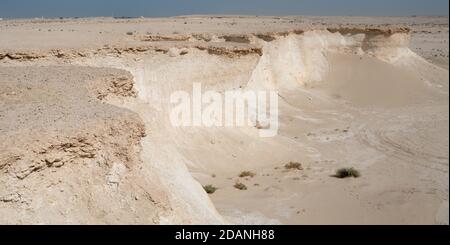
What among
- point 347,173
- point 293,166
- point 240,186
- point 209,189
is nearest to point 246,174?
point 240,186

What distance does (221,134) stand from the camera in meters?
14.3

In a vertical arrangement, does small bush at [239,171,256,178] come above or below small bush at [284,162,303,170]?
below

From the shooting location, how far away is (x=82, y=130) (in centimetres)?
591

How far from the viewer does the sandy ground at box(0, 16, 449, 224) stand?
579 centimetres

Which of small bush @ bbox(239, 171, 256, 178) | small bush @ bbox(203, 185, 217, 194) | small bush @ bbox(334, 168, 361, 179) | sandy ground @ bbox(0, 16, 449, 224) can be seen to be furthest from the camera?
small bush @ bbox(334, 168, 361, 179)

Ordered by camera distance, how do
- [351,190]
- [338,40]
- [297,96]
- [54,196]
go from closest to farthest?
[54,196] → [351,190] → [297,96] → [338,40]

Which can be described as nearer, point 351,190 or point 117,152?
point 117,152

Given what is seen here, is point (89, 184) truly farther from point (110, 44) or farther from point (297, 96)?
point (297, 96)

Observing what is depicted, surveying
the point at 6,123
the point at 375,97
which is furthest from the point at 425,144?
the point at 6,123

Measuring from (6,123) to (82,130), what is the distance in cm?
106

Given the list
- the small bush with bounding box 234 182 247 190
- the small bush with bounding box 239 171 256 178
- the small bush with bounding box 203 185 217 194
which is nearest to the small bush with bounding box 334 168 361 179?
the small bush with bounding box 239 171 256 178

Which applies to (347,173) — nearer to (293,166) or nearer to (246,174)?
(293,166)

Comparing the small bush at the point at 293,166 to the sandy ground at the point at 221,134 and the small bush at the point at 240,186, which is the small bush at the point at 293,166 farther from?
the small bush at the point at 240,186

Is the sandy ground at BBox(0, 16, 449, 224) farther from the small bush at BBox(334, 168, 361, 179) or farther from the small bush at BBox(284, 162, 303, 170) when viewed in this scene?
the small bush at BBox(334, 168, 361, 179)
